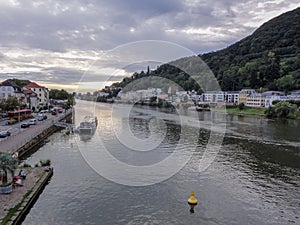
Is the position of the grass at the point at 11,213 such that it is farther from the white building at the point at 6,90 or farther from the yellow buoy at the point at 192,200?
the white building at the point at 6,90

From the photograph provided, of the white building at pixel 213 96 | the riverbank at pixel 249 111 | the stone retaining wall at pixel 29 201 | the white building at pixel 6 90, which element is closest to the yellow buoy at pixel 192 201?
the stone retaining wall at pixel 29 201

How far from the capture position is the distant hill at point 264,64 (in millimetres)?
92000

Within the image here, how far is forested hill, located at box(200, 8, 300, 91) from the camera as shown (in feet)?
301

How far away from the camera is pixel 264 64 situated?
105 meters

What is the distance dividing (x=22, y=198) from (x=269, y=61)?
4386 inches

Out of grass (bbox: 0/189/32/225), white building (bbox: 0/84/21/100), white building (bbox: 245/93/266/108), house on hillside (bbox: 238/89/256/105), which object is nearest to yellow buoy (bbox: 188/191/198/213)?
grass (bbox: 0/189/32/225)

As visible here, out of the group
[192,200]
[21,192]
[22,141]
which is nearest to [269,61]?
[22,141]

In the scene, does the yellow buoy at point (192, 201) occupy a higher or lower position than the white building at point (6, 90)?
lower

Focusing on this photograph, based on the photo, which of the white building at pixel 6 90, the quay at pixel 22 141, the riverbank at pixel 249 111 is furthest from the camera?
the riverbank at pixel 249 111

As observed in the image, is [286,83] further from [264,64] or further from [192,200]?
[192,200]

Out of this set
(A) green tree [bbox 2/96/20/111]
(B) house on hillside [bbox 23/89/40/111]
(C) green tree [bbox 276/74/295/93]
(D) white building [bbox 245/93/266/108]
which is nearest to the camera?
(A) green tree [bbox 2/96/20/111]

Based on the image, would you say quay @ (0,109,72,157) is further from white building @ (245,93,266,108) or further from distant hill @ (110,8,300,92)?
distant hill @ (110,8,300,92)

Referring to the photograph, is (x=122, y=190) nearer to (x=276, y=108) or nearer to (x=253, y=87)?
(x=276, y=108)

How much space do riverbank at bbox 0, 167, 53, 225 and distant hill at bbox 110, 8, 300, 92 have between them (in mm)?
84136
